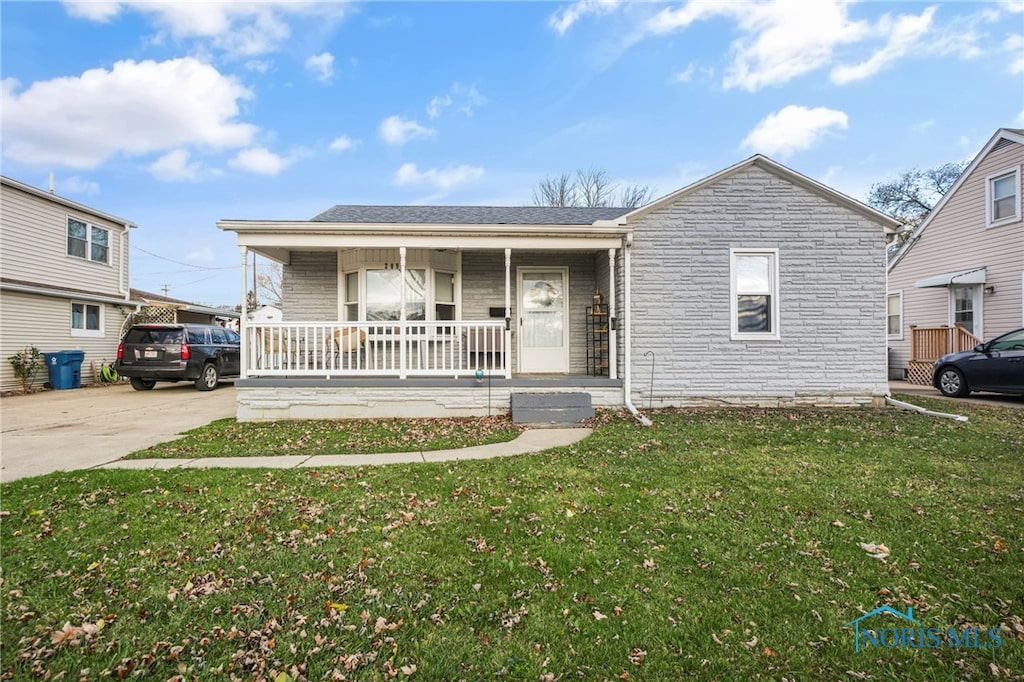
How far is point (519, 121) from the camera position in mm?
17172

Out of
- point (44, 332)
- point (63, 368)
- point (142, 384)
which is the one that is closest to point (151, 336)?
point (142, 384)

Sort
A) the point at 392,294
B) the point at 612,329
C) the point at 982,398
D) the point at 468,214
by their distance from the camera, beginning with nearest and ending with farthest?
the point at 612,329, the point at 392,294, the point at 468,214, the point at 982,398

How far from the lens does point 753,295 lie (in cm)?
859

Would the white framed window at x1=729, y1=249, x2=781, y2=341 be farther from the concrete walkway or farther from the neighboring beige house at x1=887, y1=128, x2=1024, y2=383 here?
the neighboring beige house at x1=887, y1=128, x2=1024, y2=383

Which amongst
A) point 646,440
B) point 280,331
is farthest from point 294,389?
point 646,440

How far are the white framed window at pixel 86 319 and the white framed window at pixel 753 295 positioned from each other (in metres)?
18.8

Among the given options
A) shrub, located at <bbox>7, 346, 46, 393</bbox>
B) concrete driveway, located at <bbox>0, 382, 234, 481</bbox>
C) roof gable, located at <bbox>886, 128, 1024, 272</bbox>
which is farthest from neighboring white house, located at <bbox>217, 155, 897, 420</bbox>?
shrub, located at <bbox>7, 346, 46, 393</bbox>

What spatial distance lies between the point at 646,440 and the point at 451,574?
3992 mm

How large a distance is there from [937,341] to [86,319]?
85.0ft

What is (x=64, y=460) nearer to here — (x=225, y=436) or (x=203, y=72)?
(x=225, y=436)

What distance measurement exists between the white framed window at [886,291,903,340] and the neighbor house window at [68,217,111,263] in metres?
26.8

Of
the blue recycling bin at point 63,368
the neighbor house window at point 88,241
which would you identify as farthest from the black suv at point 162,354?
the neighbor house window at point 88,241

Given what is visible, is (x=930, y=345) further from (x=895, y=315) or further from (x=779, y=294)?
(x=779, y=294)

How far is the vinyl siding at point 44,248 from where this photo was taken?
12867mm
